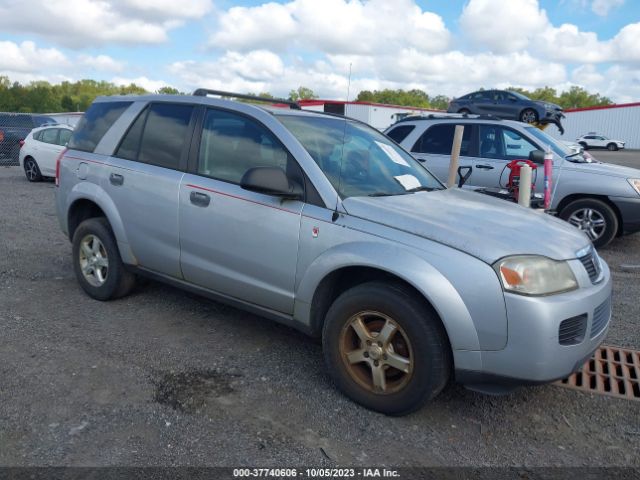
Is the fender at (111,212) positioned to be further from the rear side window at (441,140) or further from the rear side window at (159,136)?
the rear side window at (441,140)

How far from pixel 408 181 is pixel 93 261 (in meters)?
2.86

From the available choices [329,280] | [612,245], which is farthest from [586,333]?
[612,245]

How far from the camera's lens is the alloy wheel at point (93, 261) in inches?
197

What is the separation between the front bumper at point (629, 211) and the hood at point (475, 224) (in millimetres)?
4407

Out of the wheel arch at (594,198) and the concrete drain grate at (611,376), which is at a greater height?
the wheel arch at (594,198)

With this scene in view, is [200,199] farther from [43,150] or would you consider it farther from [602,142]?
[602,142]

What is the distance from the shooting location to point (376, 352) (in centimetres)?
327

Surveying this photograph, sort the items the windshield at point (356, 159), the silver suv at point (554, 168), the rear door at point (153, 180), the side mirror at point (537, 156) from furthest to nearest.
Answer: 1. the silver suv at point (554, 168)
2. the side mirror at point (537, 156)
3. the rear door at point (153, 180)
4. the windshield at point (356, 159)

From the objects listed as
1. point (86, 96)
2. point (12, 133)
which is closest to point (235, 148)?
point (12, 133)

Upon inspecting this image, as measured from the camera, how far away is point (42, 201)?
36.3ft

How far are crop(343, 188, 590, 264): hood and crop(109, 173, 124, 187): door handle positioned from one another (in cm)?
212

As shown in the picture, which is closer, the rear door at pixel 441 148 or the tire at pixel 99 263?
the tire at pixel 99 263

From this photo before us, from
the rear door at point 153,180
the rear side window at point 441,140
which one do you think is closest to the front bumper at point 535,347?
the rear door at point 153,180

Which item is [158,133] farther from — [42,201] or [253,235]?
[42,201]
